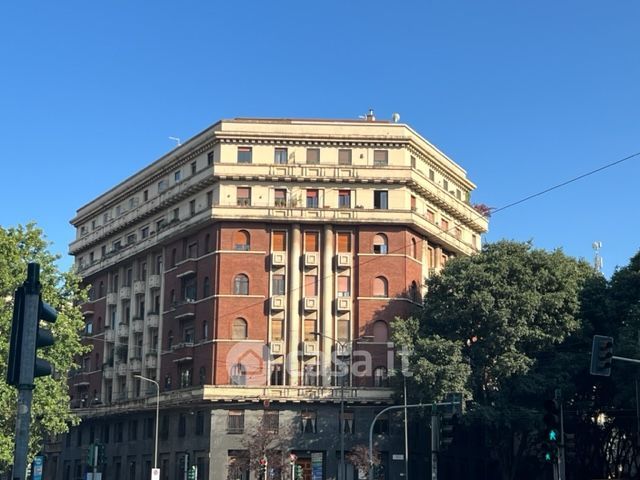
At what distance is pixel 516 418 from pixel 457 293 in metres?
8.51

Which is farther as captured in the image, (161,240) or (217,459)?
(161,240)

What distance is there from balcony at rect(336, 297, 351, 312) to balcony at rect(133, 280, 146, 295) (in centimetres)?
1871

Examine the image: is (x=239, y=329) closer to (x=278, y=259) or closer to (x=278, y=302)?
(x=278, y=302)

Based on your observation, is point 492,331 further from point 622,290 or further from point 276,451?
point 276,451

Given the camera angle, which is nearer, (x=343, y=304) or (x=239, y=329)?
(x=239, y=329)

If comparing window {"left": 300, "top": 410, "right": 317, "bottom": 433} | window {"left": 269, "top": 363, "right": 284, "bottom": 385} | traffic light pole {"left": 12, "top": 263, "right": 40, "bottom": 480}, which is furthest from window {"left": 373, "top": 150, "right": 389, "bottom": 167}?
traffic light pole {"left": 12, "top": 263, "right": 40, "bottom": 480}

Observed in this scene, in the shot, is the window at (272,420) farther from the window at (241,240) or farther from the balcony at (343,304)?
the window at (241,240)

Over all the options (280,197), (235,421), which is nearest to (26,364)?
(235,421)

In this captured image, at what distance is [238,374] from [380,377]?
9.71 m

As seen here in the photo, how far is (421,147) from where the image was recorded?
66.0m

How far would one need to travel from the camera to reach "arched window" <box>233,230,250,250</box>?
6322 centimetres

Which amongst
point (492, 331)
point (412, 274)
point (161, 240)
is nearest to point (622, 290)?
point (492, 331)

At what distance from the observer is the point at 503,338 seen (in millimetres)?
53812

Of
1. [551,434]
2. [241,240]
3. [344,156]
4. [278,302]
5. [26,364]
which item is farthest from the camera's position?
[344,156]
